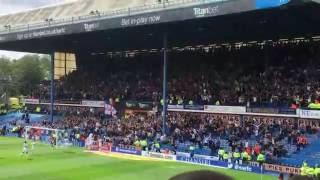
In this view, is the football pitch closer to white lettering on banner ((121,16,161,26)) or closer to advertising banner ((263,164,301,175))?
advertising banner ((263,164,301,175))

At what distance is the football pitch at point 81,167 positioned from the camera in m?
27.5

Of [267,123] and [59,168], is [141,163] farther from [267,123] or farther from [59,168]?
[267,123]

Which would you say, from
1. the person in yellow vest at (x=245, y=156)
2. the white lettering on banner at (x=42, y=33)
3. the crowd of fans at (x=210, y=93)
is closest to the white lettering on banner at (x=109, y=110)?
the crowd of fans at (x=210, y=93)

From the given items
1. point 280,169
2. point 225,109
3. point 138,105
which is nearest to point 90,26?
point 138,105

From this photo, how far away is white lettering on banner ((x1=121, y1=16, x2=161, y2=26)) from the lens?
36031mm

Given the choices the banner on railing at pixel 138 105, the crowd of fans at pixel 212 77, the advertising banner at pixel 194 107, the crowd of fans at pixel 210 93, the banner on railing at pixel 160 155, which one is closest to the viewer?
the banner on railing at pixel 160 155

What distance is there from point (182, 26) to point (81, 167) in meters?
14.1

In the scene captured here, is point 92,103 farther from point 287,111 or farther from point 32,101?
point 287,111

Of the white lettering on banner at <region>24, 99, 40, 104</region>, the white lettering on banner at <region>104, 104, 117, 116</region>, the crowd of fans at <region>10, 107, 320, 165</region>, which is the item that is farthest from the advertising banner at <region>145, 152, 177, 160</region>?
the white lettering on banner at <region>24, 99, 40, 104</region>

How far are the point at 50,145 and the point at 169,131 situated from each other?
993 cm

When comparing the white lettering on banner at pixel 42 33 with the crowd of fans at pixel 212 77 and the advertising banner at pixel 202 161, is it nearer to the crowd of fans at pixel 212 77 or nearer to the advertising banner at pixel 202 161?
the crowd of fans at pixel 212 77

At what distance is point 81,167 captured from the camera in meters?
30.8

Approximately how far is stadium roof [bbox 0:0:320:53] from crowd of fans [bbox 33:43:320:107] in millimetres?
1896

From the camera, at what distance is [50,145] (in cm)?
4419
